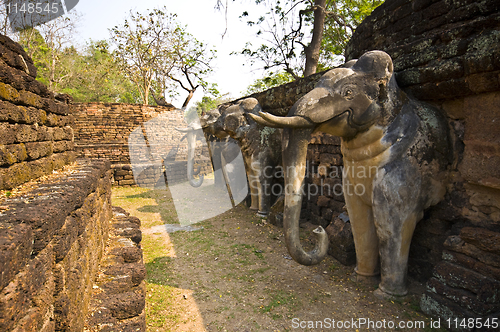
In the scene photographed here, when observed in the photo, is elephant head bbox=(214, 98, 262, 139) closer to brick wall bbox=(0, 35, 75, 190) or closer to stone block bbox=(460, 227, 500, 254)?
brick wall bbox=(0, 35, 75, 190)

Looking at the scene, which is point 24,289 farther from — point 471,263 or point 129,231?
point 129,231

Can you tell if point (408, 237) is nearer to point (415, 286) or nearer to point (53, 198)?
point (415, 286)

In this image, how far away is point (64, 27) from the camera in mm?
16797

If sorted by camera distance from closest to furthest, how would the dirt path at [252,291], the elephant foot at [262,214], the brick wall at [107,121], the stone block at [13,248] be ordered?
1. the stone block at [13,248]
2. the dirt path at [252,291]
3. the elephant foot at [262,214]
4. the brick wall at [107,121]

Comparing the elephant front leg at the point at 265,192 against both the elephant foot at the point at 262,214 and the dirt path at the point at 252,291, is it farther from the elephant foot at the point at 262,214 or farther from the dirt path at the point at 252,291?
the dirt path at the point at 252,291

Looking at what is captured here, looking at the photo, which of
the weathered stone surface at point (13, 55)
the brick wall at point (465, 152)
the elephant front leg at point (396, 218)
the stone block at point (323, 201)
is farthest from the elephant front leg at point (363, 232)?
the weathered stone surface at point (13, 55)

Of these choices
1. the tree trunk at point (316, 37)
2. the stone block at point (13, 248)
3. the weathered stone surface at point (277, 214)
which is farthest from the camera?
the tree trunk at point (316, 37)

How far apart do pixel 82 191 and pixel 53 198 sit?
1.67ft

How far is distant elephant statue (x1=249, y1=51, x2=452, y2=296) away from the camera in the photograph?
92.2 inches

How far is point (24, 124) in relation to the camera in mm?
2799

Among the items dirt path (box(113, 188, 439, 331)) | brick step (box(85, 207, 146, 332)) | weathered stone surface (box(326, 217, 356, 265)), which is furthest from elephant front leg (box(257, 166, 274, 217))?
brick step (box(85, 207, 146, 332))

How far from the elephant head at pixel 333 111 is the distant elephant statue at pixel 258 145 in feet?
11.2

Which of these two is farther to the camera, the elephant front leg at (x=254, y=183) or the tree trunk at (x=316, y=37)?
the tree trunk at (x=316, y=37)

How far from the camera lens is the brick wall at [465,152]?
203 cm
